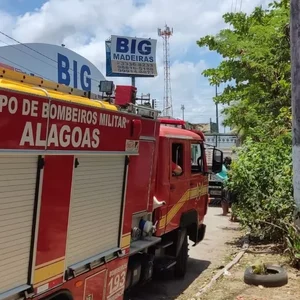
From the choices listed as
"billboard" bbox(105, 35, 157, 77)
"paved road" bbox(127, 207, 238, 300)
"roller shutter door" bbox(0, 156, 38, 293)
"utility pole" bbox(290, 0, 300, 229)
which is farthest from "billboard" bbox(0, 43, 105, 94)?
"billboard" bbox(105, 35, 157, 77)

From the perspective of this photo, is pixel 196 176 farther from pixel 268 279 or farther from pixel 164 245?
pixel 268 279

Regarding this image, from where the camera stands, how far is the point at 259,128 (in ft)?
41.7

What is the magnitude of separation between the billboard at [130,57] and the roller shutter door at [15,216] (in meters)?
30.5

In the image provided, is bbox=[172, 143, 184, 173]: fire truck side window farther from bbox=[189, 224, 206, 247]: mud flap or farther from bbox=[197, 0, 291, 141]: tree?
bbox=[197, 0, 291, 141]: tree

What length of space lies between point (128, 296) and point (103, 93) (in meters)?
3.19

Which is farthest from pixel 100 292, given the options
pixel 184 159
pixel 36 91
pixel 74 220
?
pixel 184 159

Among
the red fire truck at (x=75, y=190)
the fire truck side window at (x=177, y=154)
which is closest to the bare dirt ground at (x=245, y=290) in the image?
the red fire truck at (x=75, y=190)

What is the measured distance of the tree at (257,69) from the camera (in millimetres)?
12039

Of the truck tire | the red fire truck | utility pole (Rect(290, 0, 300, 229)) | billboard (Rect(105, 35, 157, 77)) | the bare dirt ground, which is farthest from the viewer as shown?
billboard (Rect(105, 35, 157, 77))

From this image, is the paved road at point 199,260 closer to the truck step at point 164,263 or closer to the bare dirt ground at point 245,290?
the truck step at point 164,263

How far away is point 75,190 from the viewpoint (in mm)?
4254

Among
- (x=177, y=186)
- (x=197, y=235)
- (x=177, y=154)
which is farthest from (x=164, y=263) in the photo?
(x=177, y=154)

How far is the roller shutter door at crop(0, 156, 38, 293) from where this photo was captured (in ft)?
11.1

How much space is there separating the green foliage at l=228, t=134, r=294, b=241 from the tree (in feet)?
5.31
